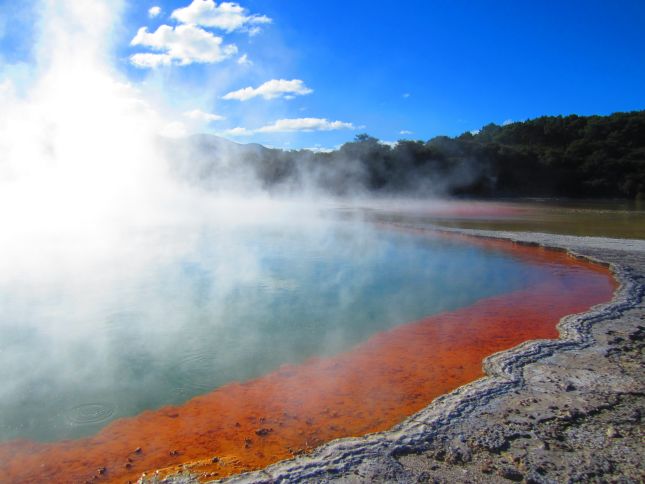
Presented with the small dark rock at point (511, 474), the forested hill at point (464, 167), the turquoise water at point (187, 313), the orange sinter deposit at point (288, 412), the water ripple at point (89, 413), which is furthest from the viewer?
the forested hill at point (464, 167)

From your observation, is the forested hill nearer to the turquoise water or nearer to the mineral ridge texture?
the turquoise water

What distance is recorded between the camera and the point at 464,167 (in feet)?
98.8

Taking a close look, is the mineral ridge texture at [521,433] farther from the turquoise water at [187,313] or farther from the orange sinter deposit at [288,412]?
the turquoise water at [187,313]

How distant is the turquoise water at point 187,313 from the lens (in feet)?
9.75

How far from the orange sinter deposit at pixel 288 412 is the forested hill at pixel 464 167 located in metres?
20.9

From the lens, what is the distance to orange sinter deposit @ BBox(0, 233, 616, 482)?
7.32 ft

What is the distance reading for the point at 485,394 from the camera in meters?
2.67

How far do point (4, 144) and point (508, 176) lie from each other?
2881 centimetres

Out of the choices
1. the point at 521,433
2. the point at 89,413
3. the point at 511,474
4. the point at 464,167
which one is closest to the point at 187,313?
the point at 89,413

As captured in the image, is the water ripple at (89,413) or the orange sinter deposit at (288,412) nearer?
the orange sinter deposit at (288,412)

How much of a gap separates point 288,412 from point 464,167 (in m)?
29.6

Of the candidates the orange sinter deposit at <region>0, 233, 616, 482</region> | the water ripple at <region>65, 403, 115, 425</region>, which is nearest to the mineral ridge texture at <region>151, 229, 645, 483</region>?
the orange sinter deposit at <region>0, 233, 616, 482</region>

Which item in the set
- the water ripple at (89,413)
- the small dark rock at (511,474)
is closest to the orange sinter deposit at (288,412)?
the water ripple at (89,413)

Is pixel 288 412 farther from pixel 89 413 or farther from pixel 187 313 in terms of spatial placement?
pixel 187 313
